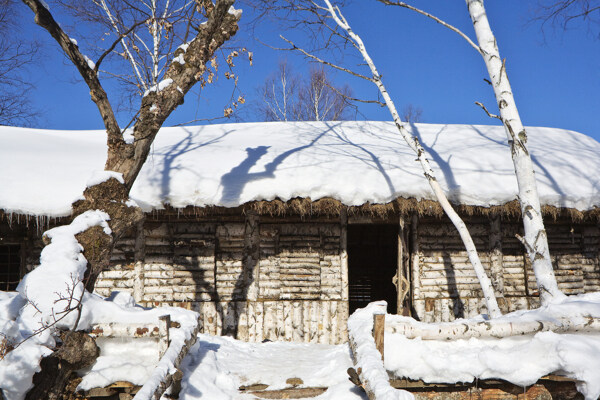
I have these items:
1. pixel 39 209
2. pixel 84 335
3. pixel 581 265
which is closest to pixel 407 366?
pixel 84 335

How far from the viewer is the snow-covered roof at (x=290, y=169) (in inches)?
320

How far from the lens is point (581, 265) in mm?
9680

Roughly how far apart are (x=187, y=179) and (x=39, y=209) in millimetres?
2400

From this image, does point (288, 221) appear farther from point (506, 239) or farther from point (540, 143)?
point (540, 143)

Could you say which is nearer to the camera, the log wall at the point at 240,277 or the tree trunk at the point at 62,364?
the tree trunk at the point at 62,364

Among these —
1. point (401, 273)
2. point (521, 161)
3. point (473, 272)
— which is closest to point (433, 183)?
point (521, 161)

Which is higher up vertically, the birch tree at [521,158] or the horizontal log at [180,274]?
the birch tree at [521,158]

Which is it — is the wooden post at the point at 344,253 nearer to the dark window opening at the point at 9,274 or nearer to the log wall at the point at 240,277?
the log wall at the point at 240,277

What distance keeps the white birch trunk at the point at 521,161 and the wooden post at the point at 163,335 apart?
174 inches

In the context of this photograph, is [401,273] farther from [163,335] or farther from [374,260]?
[374,260]

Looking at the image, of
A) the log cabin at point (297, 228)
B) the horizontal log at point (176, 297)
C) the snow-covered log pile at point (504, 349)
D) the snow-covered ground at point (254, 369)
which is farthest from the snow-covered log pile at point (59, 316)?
the horizontal log at point (176, 297)

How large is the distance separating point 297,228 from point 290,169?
1.13 m

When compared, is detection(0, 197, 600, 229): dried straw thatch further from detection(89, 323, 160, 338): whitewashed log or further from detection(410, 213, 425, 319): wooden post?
detection(89, 323, 160, 338): whitewashed log

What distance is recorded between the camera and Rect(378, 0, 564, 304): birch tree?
5895 millimetres
